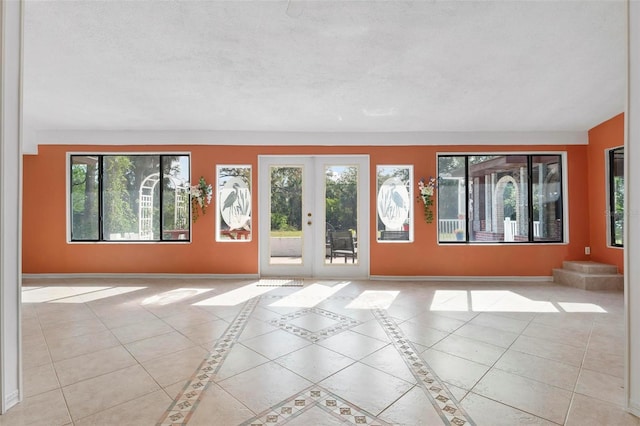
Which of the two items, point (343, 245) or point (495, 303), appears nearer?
point (495, 303)

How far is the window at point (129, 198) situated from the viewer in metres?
5.79

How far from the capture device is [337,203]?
583 centimetres

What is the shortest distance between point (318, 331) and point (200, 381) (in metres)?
1.26

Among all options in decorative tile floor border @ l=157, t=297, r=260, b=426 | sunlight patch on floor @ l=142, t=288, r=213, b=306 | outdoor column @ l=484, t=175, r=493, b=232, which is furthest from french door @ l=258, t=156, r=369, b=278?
decorative tile floor border @ l=157, t=297, r=260, b=426

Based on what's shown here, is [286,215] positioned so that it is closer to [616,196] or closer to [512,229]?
[512,229]

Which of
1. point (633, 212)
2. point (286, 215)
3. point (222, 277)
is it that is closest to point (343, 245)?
point (286, 215)

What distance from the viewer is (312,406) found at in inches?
77.7

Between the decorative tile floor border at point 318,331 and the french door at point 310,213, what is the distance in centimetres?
194

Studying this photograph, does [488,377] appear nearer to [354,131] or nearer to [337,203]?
[337,203]

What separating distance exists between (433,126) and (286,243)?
124 inches

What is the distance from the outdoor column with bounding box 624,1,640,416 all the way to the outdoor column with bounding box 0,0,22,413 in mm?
3598

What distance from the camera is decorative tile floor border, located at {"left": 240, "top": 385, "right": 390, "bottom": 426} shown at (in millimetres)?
1827

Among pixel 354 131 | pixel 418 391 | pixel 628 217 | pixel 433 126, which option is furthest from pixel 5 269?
pixel 433 126

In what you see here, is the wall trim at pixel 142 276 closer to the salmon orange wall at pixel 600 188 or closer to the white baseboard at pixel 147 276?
the white baseboard at pixel 147 276
